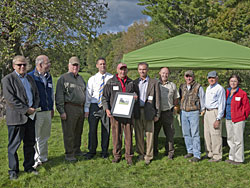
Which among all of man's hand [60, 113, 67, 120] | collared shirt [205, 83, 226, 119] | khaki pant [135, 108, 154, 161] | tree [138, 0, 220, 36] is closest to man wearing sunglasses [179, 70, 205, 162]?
collared shirt [205, 83, 226, 119]

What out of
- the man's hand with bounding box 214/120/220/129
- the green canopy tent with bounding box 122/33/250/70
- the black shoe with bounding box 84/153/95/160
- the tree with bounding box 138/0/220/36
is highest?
the tree with bounding box 138/0/220/36

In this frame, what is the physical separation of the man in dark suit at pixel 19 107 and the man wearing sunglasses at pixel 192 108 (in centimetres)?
271

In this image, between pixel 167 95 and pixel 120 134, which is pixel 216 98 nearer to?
pixel 167 95

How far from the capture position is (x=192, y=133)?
4.73 meters

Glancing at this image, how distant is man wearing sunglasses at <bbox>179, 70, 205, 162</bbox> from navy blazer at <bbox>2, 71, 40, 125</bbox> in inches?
113

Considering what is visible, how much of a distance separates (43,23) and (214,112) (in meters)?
5.79

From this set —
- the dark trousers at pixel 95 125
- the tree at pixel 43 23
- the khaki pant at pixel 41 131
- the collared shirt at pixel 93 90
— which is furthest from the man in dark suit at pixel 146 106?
the tree at pixel 43 23

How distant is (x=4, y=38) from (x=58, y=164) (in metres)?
6.25

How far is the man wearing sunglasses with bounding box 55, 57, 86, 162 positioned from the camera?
4.44m

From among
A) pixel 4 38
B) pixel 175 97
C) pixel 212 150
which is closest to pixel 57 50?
pixel 4 38

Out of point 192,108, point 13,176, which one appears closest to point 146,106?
point 192,108

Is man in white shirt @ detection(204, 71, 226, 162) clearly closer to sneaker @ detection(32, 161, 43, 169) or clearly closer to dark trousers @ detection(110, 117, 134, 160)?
dark trousers @ detection(110, 117, 134, 160)

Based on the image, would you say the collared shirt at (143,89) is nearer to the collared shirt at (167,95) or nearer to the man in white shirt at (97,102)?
the collared shirt at (167,95)

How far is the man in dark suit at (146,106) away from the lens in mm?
4383
